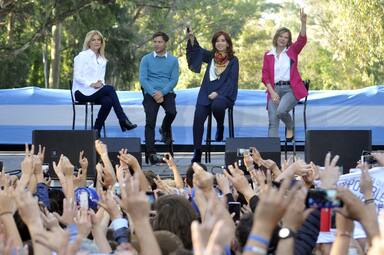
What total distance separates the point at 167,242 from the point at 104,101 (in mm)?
7786

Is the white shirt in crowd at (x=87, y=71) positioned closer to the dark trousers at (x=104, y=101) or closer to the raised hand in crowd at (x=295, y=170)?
the dark trousers at (x=104, y=101)

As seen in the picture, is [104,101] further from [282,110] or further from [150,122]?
[282,110]

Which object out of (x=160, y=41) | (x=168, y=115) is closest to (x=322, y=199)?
(x=168, y=115)

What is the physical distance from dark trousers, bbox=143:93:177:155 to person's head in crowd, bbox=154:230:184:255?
730 centimetres

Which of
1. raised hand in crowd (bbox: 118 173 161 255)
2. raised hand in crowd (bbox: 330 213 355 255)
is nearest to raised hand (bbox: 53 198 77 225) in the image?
raised hand in crowd (bbox: 118 173 161 255)

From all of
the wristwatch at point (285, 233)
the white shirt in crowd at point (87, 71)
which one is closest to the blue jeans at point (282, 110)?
the white shirt in crowd at point (87, 71)

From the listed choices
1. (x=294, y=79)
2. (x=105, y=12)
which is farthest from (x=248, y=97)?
(x=105, y=12)

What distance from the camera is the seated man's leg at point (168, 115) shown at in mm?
11742

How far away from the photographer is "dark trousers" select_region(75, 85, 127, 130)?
1175 centimetres

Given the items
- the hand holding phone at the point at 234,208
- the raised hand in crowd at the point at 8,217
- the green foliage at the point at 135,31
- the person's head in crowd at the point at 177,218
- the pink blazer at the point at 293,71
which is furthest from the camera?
the green foliage at the point at 135,31

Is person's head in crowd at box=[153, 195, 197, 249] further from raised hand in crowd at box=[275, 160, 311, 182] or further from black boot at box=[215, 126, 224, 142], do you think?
black boot at box=[215, 126, 224, 142]

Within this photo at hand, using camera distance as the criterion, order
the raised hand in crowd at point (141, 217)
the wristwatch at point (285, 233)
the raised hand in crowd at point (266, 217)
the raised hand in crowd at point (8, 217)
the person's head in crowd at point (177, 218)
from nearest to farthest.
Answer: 1. the raised hand in crowd at point (266, 217)
2. the raised hand in crowd at point (141, 217)
3. the wristwatch at point (285, 233)
4. the raised hand in crowd at point (8, 217)
5. the person's head in crowd at point (177, 218)

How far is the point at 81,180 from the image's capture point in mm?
7477

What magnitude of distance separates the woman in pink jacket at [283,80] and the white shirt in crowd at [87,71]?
6.93ft
